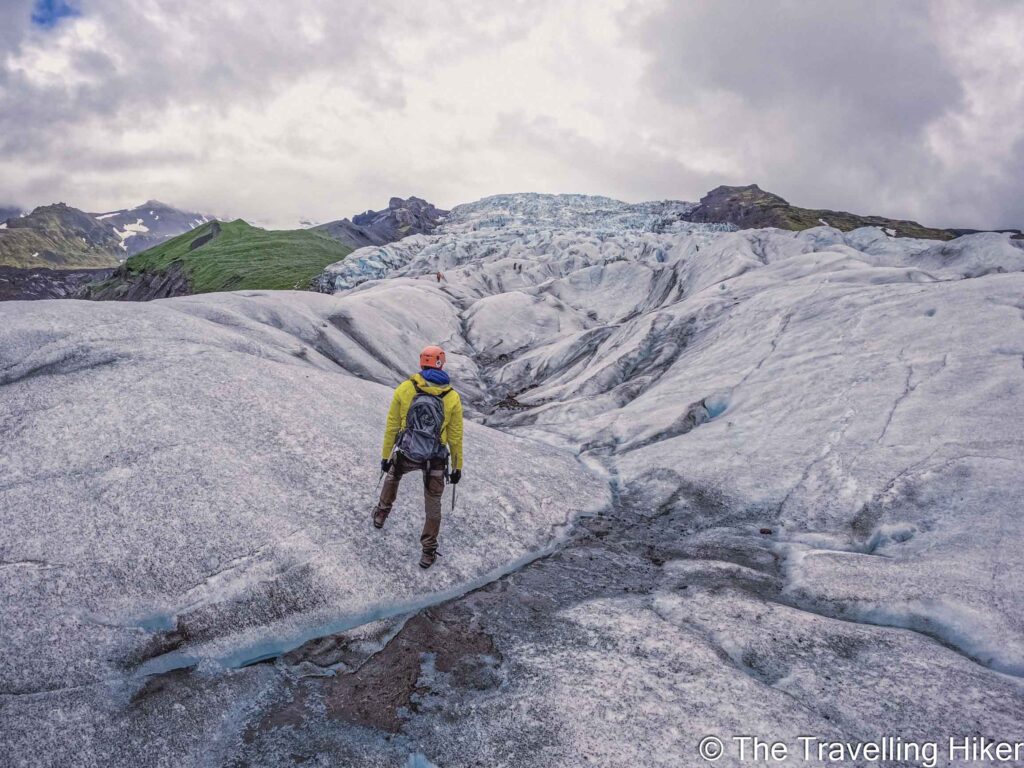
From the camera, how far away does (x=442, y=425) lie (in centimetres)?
1023

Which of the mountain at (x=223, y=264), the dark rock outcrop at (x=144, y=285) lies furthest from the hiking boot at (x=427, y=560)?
the dark rock outcrop at (x=144, y=285)

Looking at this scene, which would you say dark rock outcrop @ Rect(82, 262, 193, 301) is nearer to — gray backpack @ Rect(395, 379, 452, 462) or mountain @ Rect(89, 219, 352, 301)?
mountain @ Rect(89, 219, 352, 301)

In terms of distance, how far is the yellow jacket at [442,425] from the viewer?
10.2m

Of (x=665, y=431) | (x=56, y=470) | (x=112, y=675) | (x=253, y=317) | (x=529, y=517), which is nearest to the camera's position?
(x=112, y=675)

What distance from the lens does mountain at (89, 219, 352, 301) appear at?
11321cm

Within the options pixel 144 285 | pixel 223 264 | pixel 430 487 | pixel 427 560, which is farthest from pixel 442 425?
pixel 144 285

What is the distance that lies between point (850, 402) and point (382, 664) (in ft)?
48.8

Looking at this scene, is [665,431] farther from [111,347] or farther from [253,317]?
[253,317]

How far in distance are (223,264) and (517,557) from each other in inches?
5322

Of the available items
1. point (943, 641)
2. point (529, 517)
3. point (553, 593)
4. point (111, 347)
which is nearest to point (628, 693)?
point (553, 593)

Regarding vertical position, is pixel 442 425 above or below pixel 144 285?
below

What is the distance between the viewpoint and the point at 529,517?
538 inches

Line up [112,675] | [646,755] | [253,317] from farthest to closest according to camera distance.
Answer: [253,317]
[112,675]
[646,755]

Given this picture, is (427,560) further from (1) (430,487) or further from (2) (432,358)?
(2) (432,358)
